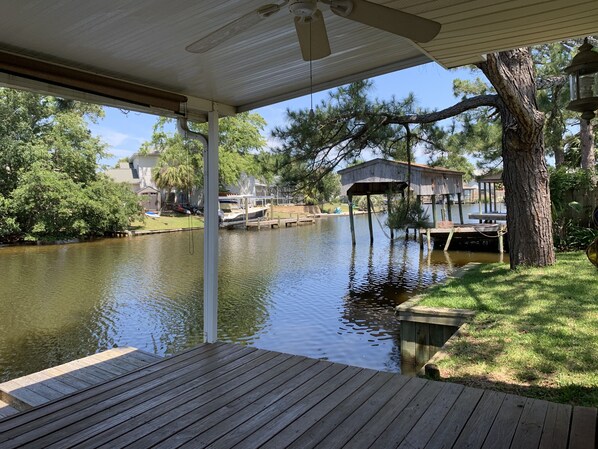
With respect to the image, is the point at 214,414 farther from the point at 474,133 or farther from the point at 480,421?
the point at 474,133

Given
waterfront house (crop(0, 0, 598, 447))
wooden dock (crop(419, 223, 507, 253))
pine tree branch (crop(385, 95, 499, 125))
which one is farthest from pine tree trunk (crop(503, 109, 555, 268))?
→ wooden dock (crop(419, 223, 507, 253))

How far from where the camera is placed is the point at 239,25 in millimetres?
1833

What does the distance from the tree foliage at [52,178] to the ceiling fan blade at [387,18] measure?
63.5ft

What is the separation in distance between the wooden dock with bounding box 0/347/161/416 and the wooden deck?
2.72ft

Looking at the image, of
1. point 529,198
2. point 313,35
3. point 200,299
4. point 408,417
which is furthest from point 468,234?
point 313,35

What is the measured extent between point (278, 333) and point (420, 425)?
183 inches

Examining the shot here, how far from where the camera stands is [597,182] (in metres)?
8.64

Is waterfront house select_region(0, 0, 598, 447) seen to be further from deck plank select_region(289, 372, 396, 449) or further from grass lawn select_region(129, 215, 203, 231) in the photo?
grass lawn select_region(129, 215, 203, 231)

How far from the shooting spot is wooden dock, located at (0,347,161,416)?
11.6 feet

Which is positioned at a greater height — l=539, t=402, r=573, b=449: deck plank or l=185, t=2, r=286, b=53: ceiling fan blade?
l=185, t=2, r=286, b=53: ceiling fan blade

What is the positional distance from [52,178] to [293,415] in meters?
19.8

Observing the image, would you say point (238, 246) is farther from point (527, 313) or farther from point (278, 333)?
point (527, 313)

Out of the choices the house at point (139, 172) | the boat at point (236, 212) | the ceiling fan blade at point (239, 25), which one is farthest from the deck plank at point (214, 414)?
the house at point (139, 172)

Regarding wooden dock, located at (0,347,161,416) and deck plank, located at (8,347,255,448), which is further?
wooden dock, located at (0,347,161,416)
